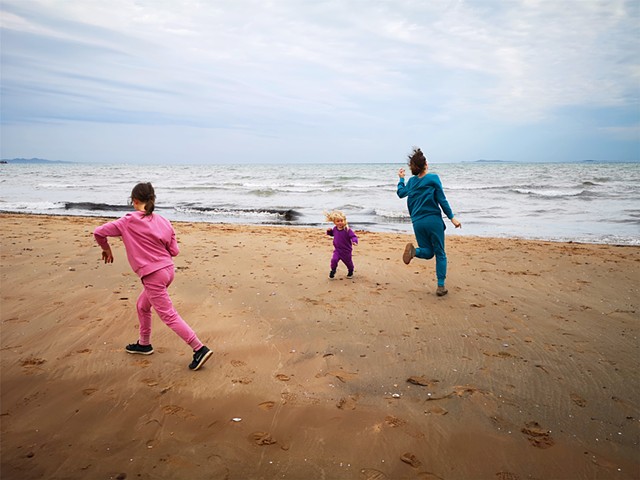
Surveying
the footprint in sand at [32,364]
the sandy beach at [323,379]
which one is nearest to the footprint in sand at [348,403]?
the sandy beach at [323,379]

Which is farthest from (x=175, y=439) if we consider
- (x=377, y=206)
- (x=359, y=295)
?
(x=377, y=206)

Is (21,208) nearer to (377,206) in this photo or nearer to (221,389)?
(377,206)

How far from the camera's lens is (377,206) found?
2075 cm

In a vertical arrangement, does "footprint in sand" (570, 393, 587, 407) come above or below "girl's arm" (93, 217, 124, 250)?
below

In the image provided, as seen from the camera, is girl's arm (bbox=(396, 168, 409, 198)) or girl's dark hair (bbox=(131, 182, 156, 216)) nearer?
girl's dark hair (bbox=(131, 182, 156, 216))

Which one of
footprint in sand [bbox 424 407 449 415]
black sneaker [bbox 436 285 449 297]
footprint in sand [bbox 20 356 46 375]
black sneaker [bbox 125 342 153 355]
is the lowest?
footprint in sand [bbox 424 407 449 415]

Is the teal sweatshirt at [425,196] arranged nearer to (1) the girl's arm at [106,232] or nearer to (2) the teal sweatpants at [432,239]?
(2) the teal sweatpants at [432,239]

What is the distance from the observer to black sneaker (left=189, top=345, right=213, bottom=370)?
366 cm

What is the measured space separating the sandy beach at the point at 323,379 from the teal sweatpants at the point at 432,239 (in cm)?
46

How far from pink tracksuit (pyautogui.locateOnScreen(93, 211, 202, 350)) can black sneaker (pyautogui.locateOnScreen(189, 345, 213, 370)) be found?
5 cm

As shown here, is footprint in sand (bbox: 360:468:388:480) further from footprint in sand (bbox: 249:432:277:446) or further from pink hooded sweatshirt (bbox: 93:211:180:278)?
pink hooded sweatshirt (bbox: 93:211:180:278)

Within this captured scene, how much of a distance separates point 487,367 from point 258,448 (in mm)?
2174

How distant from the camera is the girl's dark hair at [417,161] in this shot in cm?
544

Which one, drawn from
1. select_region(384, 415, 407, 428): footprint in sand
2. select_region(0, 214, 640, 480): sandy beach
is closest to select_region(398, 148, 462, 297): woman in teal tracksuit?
select_region(0, 214, 640, 480): sandy beach
